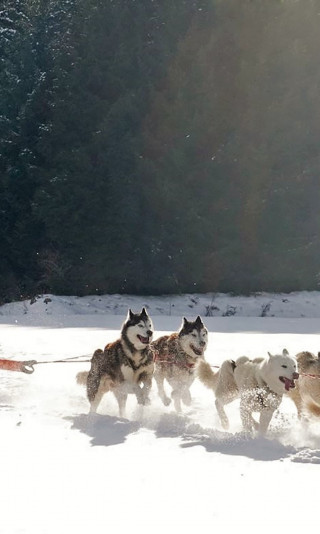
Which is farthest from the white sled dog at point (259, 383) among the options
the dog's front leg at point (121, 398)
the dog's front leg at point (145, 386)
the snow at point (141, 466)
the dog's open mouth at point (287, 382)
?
the dog's front leg at point (121, 398)

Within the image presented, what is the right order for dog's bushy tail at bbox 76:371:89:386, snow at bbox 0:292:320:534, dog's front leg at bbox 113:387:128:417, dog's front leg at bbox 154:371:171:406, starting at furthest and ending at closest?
dog's front leg at bbox 154:371:171:406, dog's bushy tail at bbox 76:371:89:386, dog's front leg at bbox 113:387:128:417, snow at bbox 0:292:320:534

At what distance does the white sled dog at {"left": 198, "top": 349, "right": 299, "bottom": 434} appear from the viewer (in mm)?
7699

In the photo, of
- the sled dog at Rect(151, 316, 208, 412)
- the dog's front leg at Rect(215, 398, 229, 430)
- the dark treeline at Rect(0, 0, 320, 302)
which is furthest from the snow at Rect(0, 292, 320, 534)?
the dark treeline at Rect(0, 0, 320, 302)

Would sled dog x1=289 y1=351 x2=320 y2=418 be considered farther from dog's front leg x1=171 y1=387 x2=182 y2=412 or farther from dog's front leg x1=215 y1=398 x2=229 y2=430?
dog's front leg x1=171 y1=387 x2=182 y2=412

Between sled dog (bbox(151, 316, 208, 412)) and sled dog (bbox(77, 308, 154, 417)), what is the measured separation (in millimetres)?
581

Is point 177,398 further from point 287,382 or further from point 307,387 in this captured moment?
point 287,382

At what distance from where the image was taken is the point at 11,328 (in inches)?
780

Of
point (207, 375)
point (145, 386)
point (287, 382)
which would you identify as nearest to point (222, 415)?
point (207, 375)

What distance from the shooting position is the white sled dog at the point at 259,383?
25.3 feet

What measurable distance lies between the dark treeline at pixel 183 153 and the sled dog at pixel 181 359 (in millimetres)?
15862

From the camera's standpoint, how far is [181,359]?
10.0 m

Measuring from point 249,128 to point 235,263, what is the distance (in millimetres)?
4177

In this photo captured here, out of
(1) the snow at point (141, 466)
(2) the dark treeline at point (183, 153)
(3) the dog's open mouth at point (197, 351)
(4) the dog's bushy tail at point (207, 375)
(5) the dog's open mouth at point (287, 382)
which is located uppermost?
(2) the dark treeline at point (183, 153)

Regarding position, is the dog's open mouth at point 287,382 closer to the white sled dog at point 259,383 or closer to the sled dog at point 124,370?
the white sled dog at point 259,383
